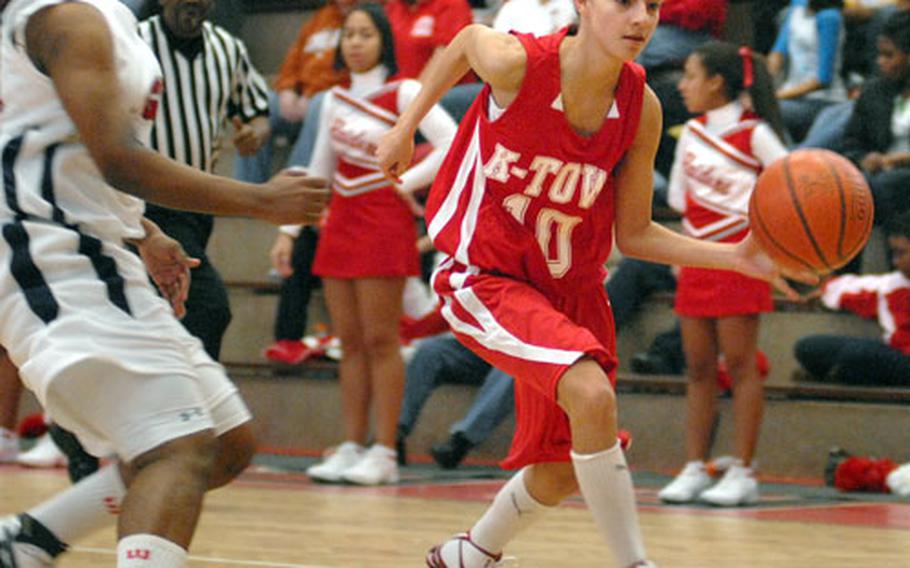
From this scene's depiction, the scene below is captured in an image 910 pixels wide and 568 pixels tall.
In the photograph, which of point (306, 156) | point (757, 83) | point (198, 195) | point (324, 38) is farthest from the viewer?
point (324, 38)

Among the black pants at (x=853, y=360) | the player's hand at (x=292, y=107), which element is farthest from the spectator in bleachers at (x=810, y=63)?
the player's hand at (x=292, y=107)

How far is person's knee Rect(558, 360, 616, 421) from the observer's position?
3.98 meters

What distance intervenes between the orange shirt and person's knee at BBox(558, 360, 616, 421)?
225 inches

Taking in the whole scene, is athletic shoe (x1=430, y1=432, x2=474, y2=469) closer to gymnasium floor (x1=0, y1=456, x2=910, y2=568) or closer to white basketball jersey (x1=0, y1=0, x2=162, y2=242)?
gymnasium floor (x1=0, y1=456, x2=910, y2=568)

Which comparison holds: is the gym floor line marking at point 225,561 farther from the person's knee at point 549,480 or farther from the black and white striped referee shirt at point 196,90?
the black and white striped referee shirt at point 196,90

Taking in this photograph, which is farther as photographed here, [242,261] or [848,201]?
[242,261]

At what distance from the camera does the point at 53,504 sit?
395cm

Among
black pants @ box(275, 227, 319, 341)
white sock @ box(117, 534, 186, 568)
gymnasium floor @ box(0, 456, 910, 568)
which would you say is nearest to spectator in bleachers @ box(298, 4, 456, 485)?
gymnasium floor @ box(0, 456, 910, 568)

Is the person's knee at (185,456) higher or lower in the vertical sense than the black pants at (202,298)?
higher

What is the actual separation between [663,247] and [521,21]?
4533 millimetres

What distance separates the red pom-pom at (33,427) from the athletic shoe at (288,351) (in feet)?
4.39

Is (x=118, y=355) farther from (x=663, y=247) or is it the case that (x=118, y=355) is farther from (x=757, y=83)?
(x=757, y=83)

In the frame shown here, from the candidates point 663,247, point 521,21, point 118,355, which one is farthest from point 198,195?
point 521,21

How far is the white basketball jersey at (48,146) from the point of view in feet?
11.2
